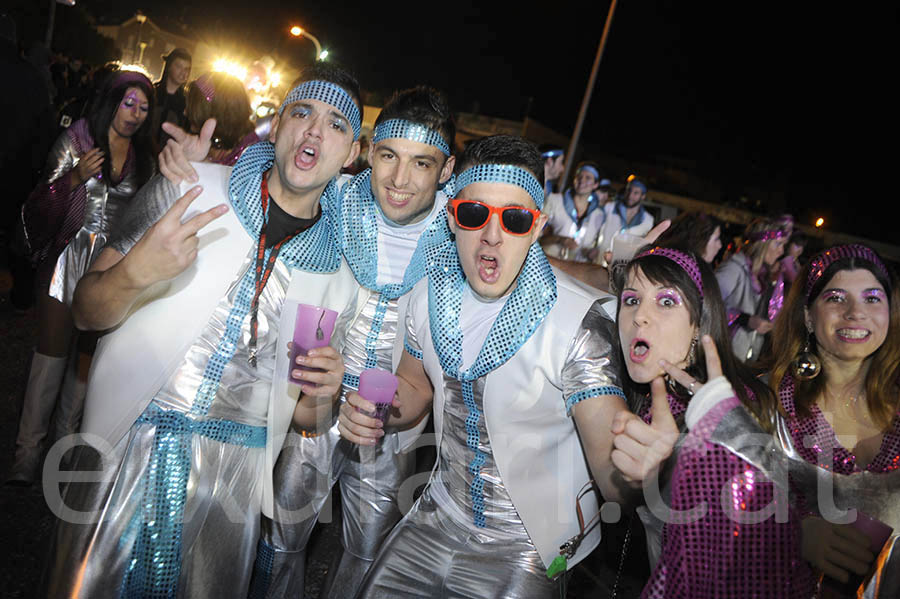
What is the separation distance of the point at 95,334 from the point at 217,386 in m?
2.43

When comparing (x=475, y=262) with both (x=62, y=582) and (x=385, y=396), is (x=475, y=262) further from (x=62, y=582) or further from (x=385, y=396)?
(x=62, y=582)

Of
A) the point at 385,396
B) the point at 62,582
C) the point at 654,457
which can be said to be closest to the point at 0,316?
the point at 62,582

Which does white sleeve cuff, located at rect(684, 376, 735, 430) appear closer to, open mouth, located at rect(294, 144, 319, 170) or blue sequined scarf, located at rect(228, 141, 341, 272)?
blue sequined scarf, located at rect(228, 141, 341, 272)

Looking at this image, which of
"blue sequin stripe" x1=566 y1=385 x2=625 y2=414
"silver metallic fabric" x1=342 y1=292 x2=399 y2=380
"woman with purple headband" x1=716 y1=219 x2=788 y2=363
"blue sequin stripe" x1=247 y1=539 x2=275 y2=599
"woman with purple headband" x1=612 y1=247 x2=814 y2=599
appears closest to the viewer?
"woman with purple headband" x1=612 y1=247 x2=814 y2=599

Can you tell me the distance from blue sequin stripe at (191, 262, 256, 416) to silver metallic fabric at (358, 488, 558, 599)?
98 cm

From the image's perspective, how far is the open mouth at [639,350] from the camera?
2.51 m

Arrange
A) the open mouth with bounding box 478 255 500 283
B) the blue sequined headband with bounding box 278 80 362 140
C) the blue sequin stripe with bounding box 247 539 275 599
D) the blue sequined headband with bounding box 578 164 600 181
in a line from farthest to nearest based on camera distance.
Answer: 1. the blue sequined headband with bounding box 578 164 600 181
2. the blue sequin stripe with bounding box 247 539 275 599
3. the blue sequined headband with bounding box 278 80 362 140
4. the open mouth with bounding box 478 255 500 283

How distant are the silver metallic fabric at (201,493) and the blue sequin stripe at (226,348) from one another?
0.03 metres

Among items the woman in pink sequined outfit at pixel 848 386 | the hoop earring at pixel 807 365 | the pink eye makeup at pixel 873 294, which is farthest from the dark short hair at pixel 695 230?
the pink eye makeup at pixel 873 294

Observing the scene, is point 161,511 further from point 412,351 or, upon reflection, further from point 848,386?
point 848,386

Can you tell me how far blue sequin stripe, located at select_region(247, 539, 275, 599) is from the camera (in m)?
3.29

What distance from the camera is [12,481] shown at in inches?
150

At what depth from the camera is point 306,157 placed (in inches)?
106

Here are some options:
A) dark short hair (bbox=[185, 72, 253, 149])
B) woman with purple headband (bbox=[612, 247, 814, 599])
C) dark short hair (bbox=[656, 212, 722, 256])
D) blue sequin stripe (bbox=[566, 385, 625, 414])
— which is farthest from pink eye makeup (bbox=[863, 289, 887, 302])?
dark short hair (bbox=[185, 72, 253, 149])
